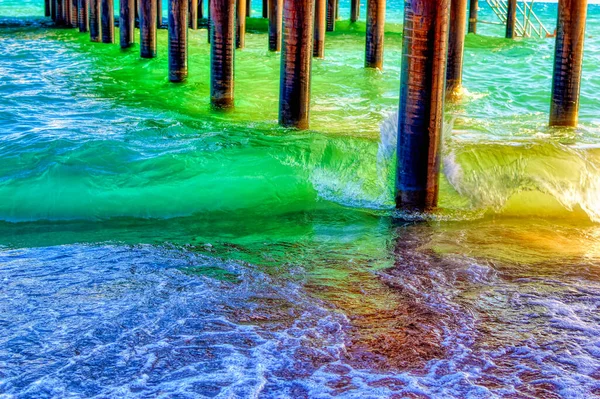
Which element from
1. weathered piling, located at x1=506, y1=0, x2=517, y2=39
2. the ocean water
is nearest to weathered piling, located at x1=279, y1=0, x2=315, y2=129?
the ocean water

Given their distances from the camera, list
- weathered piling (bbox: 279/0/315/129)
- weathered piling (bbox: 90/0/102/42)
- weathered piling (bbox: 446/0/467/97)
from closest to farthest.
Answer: weathered piling (bbox: 279/0/315/129)
weathered piling (bbox: 446/0/467/97)
weathered piling (bbox: 90/0/102/42)

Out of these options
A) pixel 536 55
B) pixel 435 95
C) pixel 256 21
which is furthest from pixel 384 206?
pixel 256 21

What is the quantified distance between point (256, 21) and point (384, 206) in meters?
19.4

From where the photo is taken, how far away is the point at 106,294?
479 cm

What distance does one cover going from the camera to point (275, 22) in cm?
1694

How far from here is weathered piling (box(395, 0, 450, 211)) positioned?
598 cm

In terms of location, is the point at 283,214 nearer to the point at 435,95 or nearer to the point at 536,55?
the point at 435,95

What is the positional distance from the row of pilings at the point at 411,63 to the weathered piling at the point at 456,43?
14 mm

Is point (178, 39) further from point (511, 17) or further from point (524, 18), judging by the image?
point (524, 18)

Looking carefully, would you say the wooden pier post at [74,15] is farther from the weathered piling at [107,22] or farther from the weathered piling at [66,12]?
the weathered piling at [107,22]

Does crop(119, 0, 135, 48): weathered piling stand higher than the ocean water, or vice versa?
crop(119, 0, 135, 48): weathered piling

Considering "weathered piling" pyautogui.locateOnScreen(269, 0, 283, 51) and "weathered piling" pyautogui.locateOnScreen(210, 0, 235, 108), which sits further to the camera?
"weathered piling" pyautogui.locateOnScreen(269, 0, 283, 51)

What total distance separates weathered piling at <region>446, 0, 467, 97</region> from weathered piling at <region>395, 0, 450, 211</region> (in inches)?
188

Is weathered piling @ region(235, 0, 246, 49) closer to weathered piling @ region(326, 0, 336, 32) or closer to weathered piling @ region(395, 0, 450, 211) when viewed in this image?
weathered piling @ region(326, 0, 336, 32)
